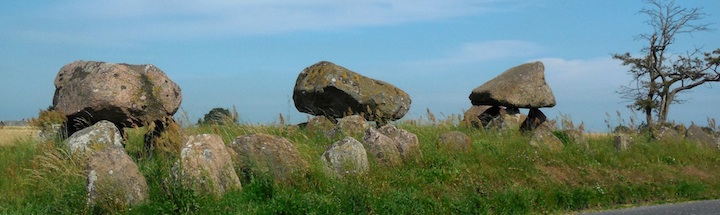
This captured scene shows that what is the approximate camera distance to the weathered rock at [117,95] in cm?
1522

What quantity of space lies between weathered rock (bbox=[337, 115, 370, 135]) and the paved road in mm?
7395

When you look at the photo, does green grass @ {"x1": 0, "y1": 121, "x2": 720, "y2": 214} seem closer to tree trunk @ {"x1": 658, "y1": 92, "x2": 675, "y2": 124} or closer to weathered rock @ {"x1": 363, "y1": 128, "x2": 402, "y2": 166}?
weathered rock @ {"x1": 363, "y1": 128, "x2": 402, "y2": 166}

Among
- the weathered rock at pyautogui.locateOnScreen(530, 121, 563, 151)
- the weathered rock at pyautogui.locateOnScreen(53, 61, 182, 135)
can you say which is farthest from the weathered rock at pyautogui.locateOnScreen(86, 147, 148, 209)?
the weathered rock at pyautogui.locateOnScreen(530, 121, 563, 151)

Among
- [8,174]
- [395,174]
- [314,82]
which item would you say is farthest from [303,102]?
[8,174]

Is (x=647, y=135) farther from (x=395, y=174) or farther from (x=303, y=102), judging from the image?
(x=395, y=174)

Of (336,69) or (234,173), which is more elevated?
(336,69)

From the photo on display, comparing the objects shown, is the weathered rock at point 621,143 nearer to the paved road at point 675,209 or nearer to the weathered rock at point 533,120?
the weathered rock at point 533,120

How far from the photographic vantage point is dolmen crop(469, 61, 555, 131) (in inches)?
888

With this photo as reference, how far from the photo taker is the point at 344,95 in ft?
68.8

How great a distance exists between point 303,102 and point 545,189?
9.39 m

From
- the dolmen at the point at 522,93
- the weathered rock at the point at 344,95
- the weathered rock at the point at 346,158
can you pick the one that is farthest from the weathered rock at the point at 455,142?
the dolmen at the point at 522,93

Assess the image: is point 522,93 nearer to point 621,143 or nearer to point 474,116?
point 474,116

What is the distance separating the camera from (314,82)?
2133 centimetres

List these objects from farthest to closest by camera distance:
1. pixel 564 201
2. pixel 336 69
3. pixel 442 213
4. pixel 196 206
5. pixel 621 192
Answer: pixel 336 69 < pixel 621 192 < pixel 564 201 < pixel 442 213 < pixel 196 206
